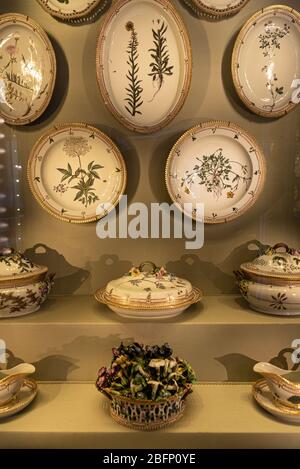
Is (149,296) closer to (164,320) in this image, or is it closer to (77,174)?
(164,320)

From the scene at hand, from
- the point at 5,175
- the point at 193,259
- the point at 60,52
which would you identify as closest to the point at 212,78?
the point at 60,52

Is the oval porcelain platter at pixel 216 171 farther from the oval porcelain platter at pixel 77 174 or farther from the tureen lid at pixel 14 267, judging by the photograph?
the tureen lid at pixel 14 267

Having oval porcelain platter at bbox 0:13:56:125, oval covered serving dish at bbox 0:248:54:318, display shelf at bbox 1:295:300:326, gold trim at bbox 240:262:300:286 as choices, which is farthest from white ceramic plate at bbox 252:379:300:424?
oval porcelain platter at bbox 0:13:56:125

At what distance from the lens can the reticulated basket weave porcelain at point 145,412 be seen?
3.45ft

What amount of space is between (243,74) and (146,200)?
591mm

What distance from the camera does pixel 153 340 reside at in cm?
130

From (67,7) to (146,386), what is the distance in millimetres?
1336

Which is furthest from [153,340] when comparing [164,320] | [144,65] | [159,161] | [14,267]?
[144,65]

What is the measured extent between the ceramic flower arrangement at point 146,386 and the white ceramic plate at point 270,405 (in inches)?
9.3

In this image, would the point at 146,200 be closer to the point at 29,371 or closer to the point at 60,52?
the point at 60,52

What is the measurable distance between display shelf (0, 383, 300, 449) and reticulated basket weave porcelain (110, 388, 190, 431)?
0.02 m

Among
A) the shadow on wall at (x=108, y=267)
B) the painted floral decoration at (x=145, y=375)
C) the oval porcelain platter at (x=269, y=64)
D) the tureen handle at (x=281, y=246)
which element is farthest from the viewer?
the shadow on wall at (x=108, y=267)

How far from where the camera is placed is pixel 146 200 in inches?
61.9

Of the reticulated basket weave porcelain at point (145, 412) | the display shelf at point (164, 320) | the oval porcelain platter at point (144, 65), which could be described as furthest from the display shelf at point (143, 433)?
the oval porcelain platter at point (144, 65)
